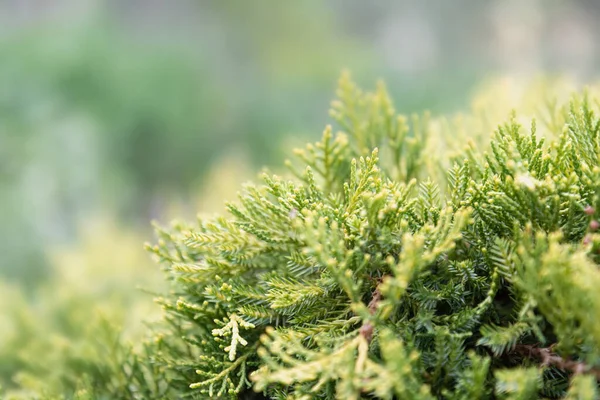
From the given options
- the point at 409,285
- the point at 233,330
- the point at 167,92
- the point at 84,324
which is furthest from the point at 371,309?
the point at 167,92

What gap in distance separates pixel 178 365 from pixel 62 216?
281cm

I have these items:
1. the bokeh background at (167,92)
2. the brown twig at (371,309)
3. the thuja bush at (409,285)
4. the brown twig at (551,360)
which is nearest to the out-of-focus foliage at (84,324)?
the bokeh background at (167,92)

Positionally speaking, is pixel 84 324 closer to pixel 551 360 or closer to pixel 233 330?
pixel 233 330

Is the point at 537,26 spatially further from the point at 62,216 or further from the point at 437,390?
the point at 437,390

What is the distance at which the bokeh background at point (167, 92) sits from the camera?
82.0 inches

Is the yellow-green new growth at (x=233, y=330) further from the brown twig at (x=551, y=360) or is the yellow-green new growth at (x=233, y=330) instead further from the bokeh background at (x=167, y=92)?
the bokeh background at (x=167, y=92)

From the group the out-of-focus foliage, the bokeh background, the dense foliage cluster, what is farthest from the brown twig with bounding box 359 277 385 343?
the bokeh background

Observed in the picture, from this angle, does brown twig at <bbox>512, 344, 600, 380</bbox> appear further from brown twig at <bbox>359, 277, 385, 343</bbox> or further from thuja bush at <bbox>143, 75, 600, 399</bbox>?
brown twig at <bbox>359, 277, 385, 343</bbox>

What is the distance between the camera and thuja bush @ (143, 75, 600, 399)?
0.58m

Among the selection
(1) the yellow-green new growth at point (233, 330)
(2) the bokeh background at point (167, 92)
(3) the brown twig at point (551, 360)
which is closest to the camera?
(3) the brown twig at point (551, 360)

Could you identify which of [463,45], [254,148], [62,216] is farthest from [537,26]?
[62,216]

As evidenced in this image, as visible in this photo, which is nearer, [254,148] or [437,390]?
[437,390]

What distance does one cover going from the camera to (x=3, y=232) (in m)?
2.95

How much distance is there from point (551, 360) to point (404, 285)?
223 millimetres
